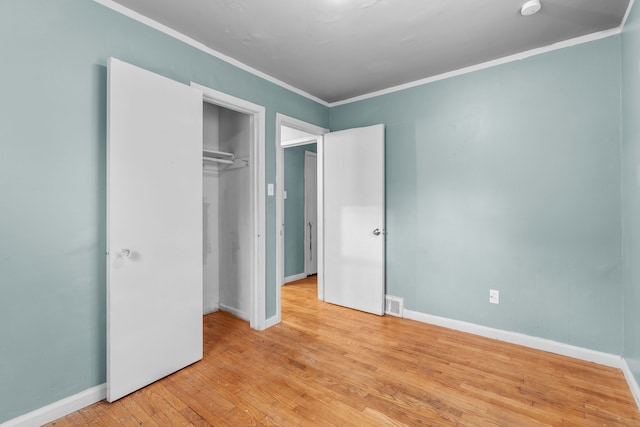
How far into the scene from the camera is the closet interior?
3.25m

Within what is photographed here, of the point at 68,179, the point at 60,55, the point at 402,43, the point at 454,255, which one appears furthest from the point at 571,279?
the point at 60,55

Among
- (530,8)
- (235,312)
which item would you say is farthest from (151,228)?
(530,8)

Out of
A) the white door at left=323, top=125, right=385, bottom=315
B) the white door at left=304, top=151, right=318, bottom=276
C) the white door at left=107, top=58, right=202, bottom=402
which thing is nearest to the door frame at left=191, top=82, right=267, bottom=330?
the white door at left=107, top=58, right=202, bottom=402

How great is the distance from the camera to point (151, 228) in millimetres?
2061

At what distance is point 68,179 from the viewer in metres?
1.81

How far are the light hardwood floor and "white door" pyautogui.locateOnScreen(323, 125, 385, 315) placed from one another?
732mm

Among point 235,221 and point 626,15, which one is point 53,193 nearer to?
point 235,221

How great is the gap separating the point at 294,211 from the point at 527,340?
348 centimetres

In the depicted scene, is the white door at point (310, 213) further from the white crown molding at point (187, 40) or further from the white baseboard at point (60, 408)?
the white baseboard at point (60, 408)

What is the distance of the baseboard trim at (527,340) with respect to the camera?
93.0 inches

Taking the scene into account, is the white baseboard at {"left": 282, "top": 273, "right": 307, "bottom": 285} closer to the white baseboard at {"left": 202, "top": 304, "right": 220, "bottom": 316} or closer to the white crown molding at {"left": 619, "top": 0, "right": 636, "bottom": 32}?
the white baseboard at {"left": 202, "top": 304, "right": 220, "bottom": 316}

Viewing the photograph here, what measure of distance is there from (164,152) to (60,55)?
0.74 metres

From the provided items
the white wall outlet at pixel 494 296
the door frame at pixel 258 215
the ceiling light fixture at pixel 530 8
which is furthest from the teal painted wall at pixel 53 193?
the white wall outlet at pixel 494 296

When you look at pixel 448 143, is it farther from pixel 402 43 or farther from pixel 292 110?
pixel 292 110
